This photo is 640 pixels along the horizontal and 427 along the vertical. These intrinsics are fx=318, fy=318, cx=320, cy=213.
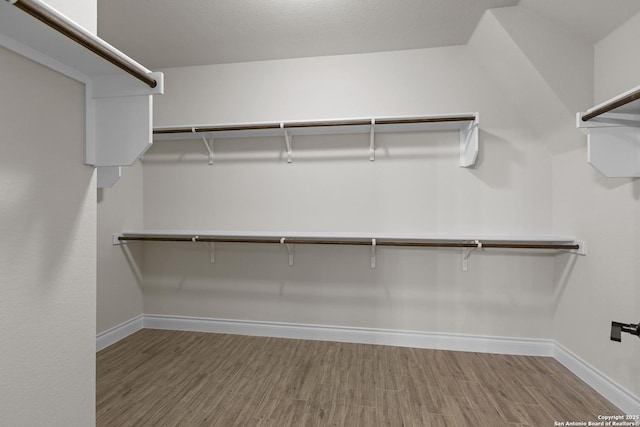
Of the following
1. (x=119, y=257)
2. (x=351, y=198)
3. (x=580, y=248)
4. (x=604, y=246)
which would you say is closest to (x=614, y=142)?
(x=604, y=246)

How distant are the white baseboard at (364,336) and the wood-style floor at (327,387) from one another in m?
0.06

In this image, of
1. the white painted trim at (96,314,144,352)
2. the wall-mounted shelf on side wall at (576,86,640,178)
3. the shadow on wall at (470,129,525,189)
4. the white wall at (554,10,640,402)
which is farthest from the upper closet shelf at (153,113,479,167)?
the white painted trim at (96,314,144,352)

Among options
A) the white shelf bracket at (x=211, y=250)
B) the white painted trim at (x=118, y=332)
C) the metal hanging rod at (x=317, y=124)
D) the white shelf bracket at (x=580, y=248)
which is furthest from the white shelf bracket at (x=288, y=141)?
the white shelf bracket at (x=580, y=248)

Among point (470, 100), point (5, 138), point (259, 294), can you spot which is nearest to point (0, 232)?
point (5, 138)

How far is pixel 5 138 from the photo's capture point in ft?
2.80

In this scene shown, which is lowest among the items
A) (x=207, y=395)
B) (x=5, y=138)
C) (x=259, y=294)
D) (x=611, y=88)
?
(x=207, y=395)

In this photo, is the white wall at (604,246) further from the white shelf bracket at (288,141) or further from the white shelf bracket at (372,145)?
the white shelf bracket at (288,141)

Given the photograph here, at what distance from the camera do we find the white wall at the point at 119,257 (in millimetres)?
2578

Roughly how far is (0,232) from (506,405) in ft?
7.88

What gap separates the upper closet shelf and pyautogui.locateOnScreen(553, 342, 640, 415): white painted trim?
1.52 meters

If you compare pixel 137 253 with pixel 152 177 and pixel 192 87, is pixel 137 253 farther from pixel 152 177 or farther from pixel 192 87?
pixel 192 87

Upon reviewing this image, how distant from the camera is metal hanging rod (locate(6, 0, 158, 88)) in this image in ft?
2.24

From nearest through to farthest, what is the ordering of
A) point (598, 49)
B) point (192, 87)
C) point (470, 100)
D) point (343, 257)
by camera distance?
point (598, 49)
point (470, 100)
point (343, 257)
point (192, 87)

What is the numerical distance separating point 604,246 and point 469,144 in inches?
41.6
